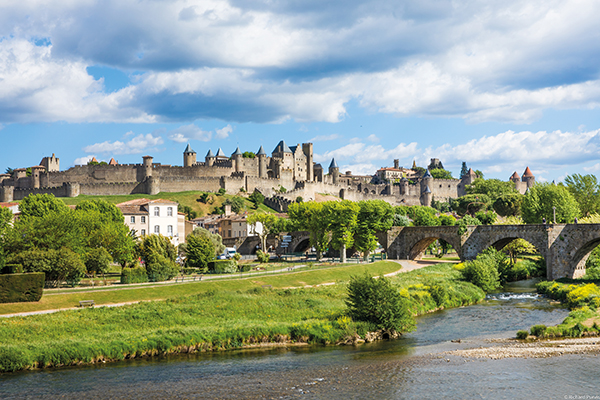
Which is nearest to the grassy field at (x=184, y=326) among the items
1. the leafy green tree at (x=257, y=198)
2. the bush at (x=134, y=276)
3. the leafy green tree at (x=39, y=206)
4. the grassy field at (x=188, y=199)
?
the bush at (x=134, y=276)

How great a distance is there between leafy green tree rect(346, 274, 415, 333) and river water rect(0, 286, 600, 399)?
77.1 inches

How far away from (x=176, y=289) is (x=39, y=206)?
21652 mm

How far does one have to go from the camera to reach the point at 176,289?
38750 mm

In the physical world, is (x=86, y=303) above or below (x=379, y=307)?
above

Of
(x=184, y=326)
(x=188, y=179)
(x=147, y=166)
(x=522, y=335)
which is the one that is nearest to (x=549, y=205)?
(x=522, y=335)

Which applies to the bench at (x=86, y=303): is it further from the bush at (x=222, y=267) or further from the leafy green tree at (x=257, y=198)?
the leafy green tree at (x=257, y=198)

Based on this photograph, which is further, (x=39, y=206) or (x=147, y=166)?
(x=147, y=166)

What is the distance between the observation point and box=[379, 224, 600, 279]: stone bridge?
5388cm

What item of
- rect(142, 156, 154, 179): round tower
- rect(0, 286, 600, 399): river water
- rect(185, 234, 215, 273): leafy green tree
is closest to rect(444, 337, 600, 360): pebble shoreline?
rect(0, 286, 600, 399): river water

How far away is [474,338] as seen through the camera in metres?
30.0

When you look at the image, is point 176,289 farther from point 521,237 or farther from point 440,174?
point 440,174

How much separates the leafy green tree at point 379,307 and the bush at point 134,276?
18.4 metres

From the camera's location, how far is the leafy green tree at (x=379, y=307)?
101 feet

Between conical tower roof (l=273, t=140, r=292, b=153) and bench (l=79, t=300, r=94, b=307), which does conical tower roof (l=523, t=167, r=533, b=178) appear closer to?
conical tower roof (l=273, t=140, r=292, b=153)
